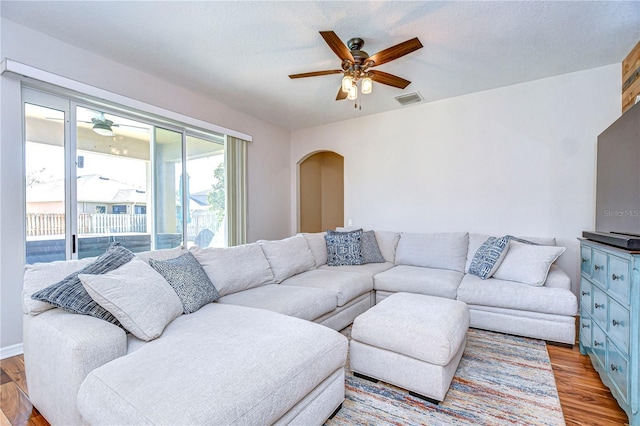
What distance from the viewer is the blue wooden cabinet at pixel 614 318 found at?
150 centimetres

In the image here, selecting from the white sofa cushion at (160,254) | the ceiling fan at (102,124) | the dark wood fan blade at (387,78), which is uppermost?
the dark wood fan blade at (387,78)

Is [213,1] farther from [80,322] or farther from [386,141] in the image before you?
[386,141]

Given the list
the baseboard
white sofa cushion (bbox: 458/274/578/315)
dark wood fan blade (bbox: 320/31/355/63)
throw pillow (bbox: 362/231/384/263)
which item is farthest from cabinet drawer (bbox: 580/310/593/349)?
the baseboard

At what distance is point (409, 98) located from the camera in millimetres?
3973

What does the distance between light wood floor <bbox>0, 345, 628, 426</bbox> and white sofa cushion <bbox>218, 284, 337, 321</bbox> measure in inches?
48.7

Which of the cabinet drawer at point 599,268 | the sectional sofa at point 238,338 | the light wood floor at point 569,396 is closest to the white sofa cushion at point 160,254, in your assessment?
the sectional sofa at point 238,338

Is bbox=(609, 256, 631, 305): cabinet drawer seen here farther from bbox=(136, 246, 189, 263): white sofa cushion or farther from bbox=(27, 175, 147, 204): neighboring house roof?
bbox=(27, 175, 147, 204): neighboring house roof

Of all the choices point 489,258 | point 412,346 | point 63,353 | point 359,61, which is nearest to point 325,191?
point 489,258

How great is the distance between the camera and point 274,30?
8.14 ft

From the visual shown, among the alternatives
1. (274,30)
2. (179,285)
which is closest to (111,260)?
(179,285)

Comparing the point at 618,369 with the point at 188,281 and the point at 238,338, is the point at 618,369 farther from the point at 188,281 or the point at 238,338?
the point at 188,281

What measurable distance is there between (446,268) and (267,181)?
121 inches

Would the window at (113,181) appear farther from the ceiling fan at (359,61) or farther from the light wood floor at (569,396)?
the ceiling fan at (359,61)

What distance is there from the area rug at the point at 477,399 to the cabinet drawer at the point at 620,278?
2.33 ft
